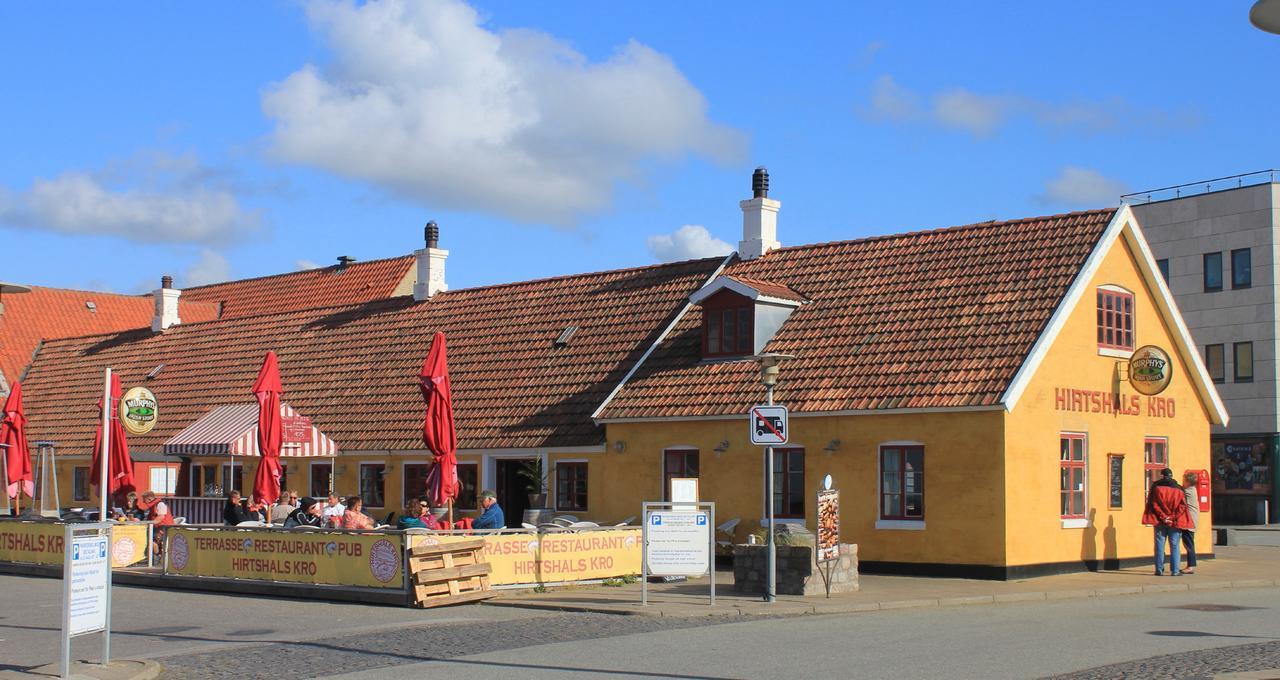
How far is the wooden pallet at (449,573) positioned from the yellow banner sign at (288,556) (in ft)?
1.33

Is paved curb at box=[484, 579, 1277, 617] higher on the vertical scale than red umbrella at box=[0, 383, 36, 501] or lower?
lower

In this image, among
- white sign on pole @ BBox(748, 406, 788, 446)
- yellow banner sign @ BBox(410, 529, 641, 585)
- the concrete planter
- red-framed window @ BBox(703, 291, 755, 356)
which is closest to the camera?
white sign on pole @ BBox(748, 406, 788, 446)

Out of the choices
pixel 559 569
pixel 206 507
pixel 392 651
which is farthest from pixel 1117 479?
pixel 206 507

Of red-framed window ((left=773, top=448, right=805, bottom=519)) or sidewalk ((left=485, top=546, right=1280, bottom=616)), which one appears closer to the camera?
sidewalk ((left=485, top=546, right=1280, bottom=616))

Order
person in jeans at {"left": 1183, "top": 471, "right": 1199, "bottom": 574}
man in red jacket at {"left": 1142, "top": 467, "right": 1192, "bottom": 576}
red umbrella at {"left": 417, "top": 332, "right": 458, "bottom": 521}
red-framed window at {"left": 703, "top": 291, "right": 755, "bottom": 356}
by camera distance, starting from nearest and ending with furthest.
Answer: red umbrella at {"left": 417, "top": 332, "right": 458, "bottom": 521}
man in red jacket at {"left": 1142, "top": 467, "right": 1192, "bottom": 576}
person in jeans at {"left": 1183, "top": 471, "right": 1199, "bottom": 574}
red-framed window at {"left": 703, "top": 291, "right": 755, "bottom": 356}

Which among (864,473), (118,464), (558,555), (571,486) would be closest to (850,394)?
(864,473)

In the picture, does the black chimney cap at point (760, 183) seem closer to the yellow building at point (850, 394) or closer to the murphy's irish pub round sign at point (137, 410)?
the yellow building at point (850, 394)

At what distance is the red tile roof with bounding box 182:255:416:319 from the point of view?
49.5 meters

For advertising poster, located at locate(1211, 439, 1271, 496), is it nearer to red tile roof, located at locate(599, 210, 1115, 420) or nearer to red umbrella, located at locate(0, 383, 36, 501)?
red tile roof, located at locate(599, 210, 1115, 420)

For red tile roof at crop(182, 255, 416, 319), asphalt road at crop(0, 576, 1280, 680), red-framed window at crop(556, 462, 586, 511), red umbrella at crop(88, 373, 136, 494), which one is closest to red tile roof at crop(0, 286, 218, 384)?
red tile roof at crop(182, 255, 416, 319)

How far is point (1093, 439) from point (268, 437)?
14.4m

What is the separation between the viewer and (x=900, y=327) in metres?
24.4

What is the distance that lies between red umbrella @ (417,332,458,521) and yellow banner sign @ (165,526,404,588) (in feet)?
9.73

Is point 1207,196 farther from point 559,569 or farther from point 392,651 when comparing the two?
point 392,651
